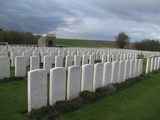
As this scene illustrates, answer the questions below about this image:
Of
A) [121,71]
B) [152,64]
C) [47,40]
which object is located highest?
[47,40]

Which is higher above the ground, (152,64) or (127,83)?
(152,64)

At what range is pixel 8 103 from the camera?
543 cm

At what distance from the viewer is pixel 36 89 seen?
467 cm

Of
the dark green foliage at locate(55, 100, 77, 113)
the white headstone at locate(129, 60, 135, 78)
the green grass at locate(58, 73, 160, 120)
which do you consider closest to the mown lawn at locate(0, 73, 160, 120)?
the green grass at locate(58, 73, 160, 120)

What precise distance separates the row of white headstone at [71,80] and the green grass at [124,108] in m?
0.67

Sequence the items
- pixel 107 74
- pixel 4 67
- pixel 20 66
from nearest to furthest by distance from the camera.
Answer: pixel 107 74
pixel 4 67
pixel 20 66

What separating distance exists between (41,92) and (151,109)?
313 centimetres

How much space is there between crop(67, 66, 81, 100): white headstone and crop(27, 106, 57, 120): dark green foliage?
1.03 meters

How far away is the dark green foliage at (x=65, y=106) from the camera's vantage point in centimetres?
504

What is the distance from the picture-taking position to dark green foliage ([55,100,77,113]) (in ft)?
16.5

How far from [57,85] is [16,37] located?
41562 millimetres

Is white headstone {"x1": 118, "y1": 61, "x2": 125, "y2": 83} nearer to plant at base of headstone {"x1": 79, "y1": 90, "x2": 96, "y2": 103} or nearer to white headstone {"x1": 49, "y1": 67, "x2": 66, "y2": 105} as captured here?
plant at base of headstone {"x1": 79, "y1": 90, "x2": 96, "y2": 103}

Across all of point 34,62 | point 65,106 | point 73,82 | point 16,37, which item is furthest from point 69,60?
point 16,37

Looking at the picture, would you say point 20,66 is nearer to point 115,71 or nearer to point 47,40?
point 115,71
